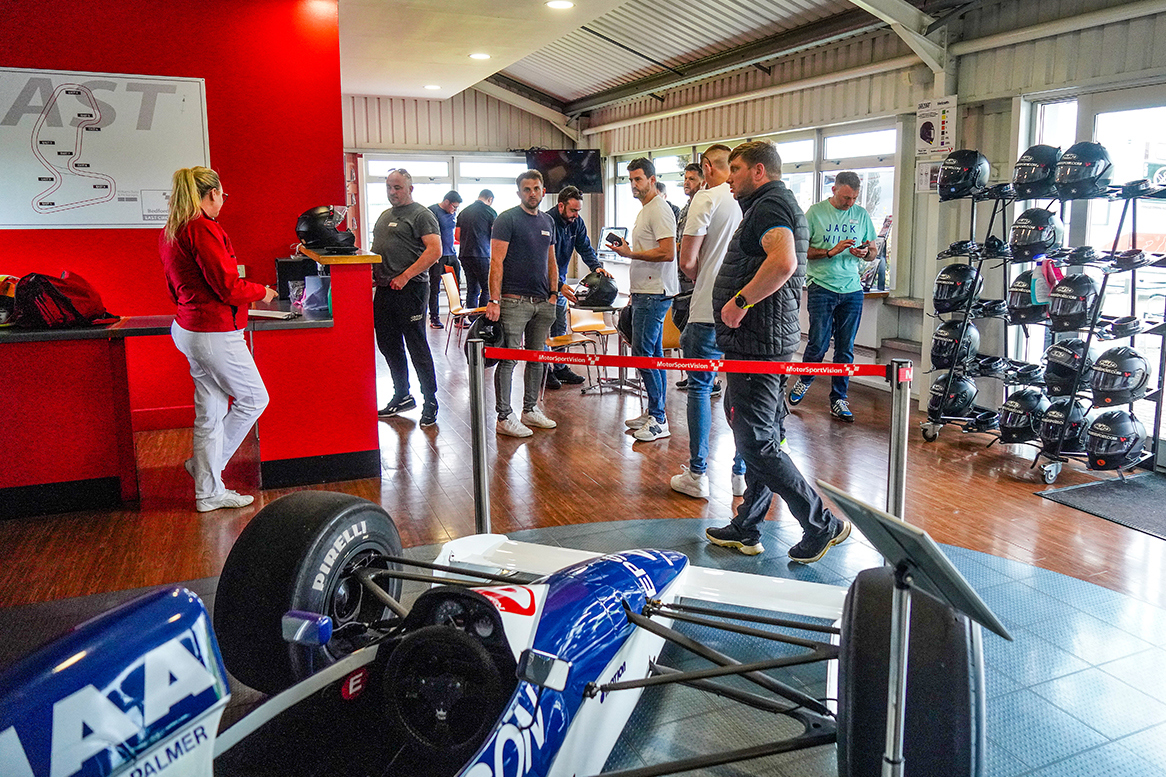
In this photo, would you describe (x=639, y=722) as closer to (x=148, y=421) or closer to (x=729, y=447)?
(x=729, y=447)

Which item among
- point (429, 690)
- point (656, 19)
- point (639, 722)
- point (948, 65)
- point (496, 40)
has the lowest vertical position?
point (639, 722)

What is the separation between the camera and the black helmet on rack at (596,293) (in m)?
6.71

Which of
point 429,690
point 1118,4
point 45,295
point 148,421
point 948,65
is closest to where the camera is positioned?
point 429,690

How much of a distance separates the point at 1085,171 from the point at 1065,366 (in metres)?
1.07

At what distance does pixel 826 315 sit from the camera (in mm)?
6766

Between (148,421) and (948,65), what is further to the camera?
(948,65)

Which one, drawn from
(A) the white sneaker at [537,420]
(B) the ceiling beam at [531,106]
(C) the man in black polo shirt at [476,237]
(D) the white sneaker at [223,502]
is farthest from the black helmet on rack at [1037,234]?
(B) the ceiling beam at [531,106]

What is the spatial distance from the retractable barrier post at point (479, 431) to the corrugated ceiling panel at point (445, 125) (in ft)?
37.6

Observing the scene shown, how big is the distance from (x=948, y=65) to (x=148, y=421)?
6316 millimetres

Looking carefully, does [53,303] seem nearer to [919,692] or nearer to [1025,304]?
[919,692]

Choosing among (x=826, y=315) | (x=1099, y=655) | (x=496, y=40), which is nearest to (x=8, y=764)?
(x=1099, y=655)

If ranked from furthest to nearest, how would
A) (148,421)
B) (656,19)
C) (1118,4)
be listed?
(656,19) → (148,421) → (1118,4)

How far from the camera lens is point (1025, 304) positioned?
5.40 m

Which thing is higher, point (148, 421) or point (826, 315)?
point (826, 315)
